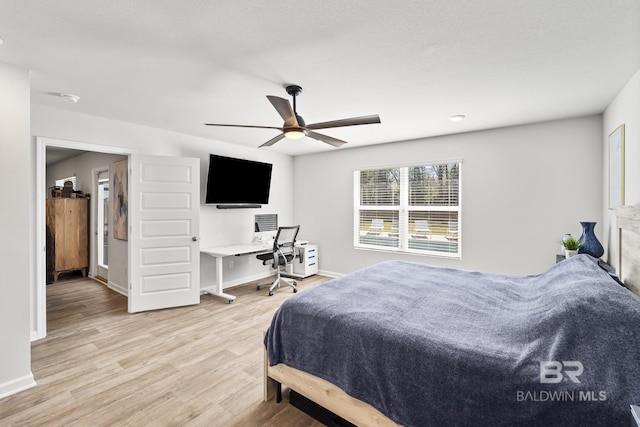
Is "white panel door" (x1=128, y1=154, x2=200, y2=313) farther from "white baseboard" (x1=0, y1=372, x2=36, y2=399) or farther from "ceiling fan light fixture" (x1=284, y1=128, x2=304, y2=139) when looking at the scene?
"ceiling fan light fixture" (x1=284, y1=128, x2=304, y2=139)

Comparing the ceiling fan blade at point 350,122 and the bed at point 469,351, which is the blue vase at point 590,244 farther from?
the ceiling fan blade at point 350,122

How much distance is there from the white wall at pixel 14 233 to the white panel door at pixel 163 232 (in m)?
1.42

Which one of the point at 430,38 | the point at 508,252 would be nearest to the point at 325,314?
the point at 430,38

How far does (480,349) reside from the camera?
1.35m

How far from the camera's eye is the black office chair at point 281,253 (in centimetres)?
461

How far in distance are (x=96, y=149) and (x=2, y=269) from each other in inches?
73.5

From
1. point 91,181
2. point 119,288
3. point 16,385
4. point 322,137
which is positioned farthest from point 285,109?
point 91,181

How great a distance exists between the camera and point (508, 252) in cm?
391

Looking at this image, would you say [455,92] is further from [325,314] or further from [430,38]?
[325,314]

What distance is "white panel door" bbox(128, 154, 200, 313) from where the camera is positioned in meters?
3.75

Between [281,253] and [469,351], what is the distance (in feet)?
11.8

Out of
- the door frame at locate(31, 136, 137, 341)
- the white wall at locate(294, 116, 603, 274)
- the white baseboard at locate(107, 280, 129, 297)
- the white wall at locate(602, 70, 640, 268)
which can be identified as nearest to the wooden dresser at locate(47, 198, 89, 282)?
the white baseboard at locate(107, 280, 129, 297)

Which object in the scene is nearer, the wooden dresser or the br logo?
the br logo

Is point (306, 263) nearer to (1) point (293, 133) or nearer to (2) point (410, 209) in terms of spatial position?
(2) point (410, 209)
